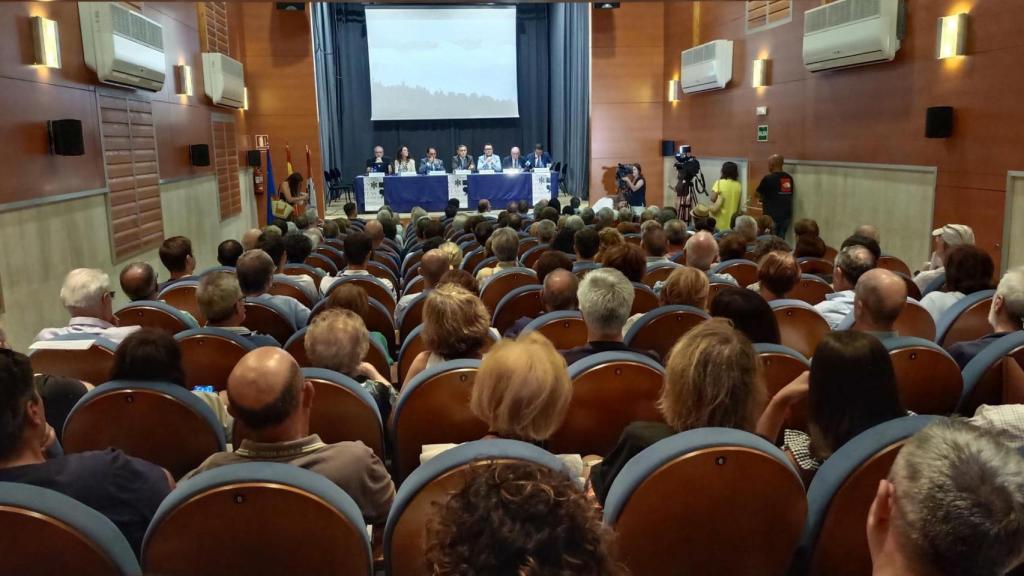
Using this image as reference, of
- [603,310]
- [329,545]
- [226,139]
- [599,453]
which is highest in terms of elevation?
[226,139]

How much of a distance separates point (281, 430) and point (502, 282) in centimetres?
263

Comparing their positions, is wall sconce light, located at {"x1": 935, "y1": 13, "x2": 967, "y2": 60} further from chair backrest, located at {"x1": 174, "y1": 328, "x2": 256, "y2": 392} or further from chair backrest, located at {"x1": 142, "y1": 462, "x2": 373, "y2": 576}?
chair backrest, located at {"x1": 142, "y1": 462, "x2": 373, "y2": 576}

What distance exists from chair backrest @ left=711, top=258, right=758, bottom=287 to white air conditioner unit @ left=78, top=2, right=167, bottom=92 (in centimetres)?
567

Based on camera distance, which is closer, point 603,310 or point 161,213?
point 603,310

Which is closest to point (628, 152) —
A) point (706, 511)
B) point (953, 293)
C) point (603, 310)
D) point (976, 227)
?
point (976, 227)

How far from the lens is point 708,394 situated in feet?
6.09

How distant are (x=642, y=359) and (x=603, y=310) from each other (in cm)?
46

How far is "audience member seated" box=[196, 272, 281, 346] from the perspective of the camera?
3.20 m

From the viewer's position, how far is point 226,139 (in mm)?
11734

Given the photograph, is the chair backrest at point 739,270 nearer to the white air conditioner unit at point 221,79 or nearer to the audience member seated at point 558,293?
the audience member seated at point 558,293

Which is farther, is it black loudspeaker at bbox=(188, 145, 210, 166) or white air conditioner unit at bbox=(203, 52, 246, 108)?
white air conditioner unit at bbox=(203, 52, 246, 108)

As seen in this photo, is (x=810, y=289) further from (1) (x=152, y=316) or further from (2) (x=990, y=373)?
(1) (x=152, y=316)

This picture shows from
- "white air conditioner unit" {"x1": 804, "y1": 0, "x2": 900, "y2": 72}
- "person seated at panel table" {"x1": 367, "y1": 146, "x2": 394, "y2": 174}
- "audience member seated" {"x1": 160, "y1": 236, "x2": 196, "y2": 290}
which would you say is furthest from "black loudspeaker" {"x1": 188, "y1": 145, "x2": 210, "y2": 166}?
"white air conditioner unit" {"x1": 804, "y1": 0, "x2": 900, "y2": 72}

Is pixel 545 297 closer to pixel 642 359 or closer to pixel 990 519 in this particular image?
pixel 642 359
